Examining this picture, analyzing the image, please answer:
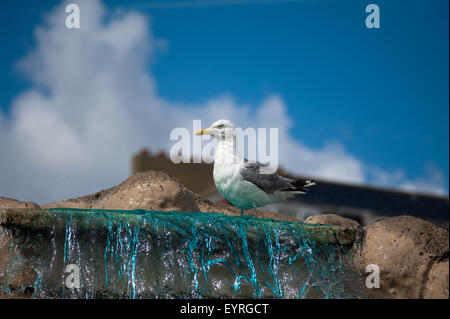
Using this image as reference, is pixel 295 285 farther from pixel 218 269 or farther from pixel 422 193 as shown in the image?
pixel 422 193

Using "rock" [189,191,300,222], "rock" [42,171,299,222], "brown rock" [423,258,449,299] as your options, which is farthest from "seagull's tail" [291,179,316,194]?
"rock" [189,191,300,222]

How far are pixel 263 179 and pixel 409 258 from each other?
2.02 m

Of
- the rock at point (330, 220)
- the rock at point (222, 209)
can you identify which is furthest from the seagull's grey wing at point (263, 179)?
the rock at point (222, 209)

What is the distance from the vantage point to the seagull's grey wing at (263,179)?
6852 mm

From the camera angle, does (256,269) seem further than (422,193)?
No

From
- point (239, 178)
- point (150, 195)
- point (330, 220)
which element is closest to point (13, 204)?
point (150, 195)

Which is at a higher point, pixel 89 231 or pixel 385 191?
pixel 385 191

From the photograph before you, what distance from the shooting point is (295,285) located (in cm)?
635

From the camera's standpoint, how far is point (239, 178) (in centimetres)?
682

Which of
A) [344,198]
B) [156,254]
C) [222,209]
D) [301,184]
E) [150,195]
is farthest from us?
[344,198]

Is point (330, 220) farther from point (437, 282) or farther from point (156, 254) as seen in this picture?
point (156, 254)

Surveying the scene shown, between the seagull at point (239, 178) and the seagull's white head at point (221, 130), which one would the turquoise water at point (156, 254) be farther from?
the seagull's white head at point (221, 130)

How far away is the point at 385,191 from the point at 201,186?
9.47 m
